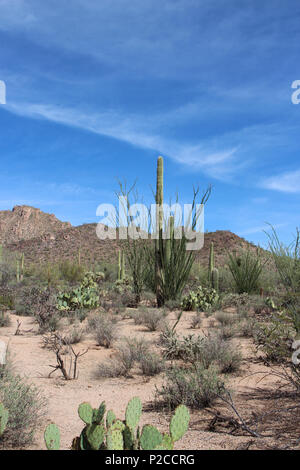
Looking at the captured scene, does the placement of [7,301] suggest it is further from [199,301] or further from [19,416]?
[19,416]

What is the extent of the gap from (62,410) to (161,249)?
6936 mm

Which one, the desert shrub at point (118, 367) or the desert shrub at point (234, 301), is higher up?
the desert shrub at point (234, 301)

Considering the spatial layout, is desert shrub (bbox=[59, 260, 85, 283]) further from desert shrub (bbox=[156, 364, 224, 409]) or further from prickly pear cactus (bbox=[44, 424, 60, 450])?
prickly pear cactus (bbox=[44, 424, 60, 450])

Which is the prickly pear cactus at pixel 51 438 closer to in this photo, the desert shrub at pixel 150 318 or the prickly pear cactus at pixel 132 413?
the prickly pear cactus at pixel 132 413

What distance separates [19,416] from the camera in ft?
12.9

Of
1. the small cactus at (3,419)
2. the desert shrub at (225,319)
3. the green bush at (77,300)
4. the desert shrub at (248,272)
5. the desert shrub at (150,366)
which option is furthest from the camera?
the desert shrub at (248,272)

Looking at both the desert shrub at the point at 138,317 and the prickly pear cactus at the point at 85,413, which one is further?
the desert shrub at the point at 138,317

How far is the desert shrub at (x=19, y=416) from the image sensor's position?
372cm

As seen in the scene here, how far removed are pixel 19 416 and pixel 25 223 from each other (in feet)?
253

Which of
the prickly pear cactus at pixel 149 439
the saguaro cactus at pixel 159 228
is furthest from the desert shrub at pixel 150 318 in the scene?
the prickly pear cactus at pixel 149 439

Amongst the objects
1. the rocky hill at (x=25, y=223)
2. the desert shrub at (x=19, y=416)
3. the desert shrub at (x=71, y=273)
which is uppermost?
the rocky hill at (x=25, y=223)

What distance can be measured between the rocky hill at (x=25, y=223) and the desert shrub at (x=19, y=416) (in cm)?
7043

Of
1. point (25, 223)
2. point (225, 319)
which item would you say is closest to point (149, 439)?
point (225, 319)

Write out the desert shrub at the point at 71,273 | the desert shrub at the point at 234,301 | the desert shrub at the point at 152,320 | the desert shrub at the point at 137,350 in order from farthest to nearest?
the desert shrub at the point at 71,273, the desert shrub at the point at 234,301, the desert shrub at the point at 152,320, the desert shrub at the point at 137,350
